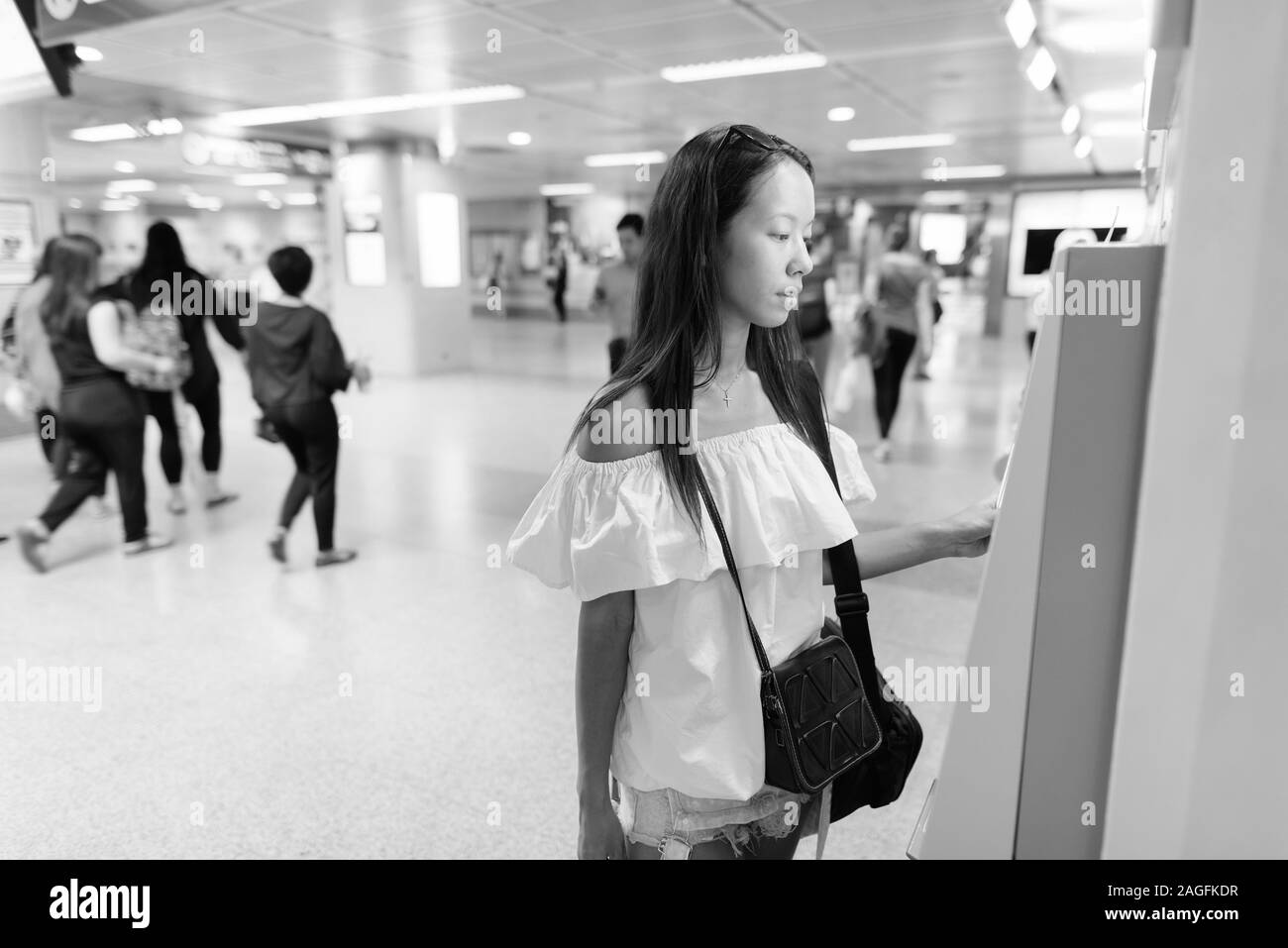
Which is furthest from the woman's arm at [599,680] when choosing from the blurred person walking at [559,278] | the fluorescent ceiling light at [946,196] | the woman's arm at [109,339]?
the blurred person walking at [559,278]

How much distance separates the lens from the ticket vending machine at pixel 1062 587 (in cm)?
100

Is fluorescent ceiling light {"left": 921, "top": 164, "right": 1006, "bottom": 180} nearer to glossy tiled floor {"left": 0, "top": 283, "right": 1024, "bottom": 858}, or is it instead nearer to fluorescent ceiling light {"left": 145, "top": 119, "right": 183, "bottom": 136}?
glossy tiled floor {"left": 0, "top": 283, "right": 1024, "bottom": 858}

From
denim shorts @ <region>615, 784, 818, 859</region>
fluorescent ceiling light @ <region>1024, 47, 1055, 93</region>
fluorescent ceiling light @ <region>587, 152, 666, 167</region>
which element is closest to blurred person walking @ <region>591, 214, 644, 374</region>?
fluorescent ceiling light @ <region>1024, 47, 1055, 93</region>

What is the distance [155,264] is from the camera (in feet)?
15.7

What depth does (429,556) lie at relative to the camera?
469 cm

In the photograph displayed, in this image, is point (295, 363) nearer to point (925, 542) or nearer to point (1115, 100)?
point (925, 542)

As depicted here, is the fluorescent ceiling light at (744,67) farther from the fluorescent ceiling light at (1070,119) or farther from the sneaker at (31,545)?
the sneaker at (31,545)

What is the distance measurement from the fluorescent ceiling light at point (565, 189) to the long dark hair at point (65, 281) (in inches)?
654

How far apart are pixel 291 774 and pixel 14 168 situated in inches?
287
